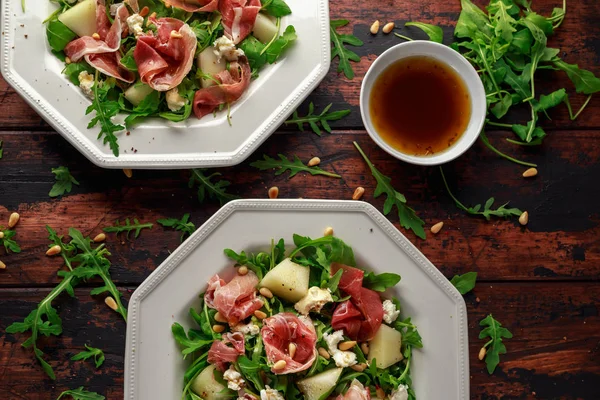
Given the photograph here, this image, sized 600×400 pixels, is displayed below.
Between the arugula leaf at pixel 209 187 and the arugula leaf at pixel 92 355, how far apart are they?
27.8 inches

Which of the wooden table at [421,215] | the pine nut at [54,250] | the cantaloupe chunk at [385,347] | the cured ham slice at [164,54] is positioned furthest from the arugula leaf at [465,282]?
the pine nut at [54,250]

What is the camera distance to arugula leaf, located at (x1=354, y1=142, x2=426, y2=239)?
2416 mm

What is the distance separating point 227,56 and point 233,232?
25.6 inches

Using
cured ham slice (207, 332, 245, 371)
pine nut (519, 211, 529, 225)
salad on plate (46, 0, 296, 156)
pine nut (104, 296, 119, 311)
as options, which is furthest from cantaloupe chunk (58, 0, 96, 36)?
pine nut (519, 211, 529, 225)

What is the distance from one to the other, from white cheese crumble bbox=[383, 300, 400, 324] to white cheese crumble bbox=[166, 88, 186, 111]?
104 cm

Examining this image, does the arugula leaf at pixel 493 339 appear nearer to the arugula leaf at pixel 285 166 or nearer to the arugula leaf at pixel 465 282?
the arugula leaf at pixel 465 282

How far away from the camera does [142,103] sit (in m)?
2.19

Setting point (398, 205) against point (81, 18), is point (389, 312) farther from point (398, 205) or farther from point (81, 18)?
point (81, 18)

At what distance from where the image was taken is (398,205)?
95.7 inches

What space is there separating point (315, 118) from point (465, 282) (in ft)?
2.93

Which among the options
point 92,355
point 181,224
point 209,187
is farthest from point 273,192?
point 92,355

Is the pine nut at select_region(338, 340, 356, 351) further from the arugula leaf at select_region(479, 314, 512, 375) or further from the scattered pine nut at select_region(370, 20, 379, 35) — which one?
the scattered pine nut at select_region(370, 20, 379, 35)

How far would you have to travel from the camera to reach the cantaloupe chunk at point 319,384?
212cm

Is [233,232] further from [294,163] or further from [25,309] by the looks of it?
[25,309]
